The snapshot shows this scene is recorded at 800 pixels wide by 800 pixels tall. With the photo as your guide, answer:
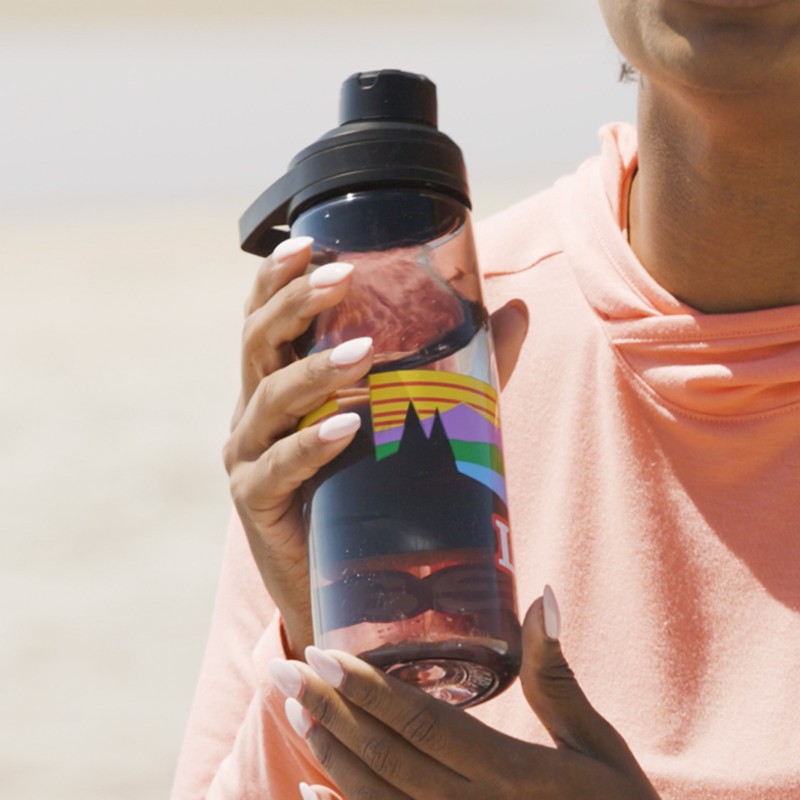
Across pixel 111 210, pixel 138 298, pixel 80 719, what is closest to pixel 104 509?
pixel 80 719

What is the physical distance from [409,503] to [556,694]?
0.19 meters

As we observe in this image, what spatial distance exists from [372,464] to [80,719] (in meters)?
2.79

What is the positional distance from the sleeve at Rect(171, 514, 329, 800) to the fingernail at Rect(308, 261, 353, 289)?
443mm

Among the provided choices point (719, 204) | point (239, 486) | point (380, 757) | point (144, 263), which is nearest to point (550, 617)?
point (380, 757)

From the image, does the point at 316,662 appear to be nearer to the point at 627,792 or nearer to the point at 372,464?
the point at 372,464

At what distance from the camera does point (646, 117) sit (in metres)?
1.55

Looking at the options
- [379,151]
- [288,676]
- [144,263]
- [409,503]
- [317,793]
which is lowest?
[317,793]

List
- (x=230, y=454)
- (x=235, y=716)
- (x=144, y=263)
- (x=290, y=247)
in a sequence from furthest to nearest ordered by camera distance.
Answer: (x=144, y=263) < (x=235, y=716) < (x=230, y=454) < (x=290, y=247)

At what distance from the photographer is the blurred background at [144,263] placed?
13.1ft

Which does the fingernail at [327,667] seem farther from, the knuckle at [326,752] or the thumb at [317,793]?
the thumb at [317,793]

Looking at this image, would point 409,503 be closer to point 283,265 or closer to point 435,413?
point 435,413

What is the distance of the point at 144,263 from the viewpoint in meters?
6.58

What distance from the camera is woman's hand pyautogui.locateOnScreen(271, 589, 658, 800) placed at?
3.84 ft

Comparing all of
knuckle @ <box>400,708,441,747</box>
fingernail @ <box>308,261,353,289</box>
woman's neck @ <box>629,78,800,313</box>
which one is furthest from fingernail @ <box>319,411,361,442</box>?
woman's neck @ <box>629,78,800,313</box>
